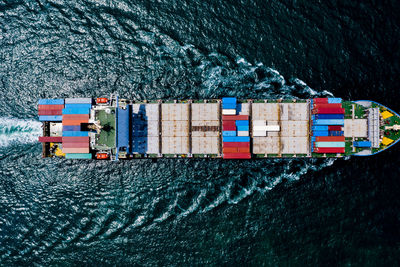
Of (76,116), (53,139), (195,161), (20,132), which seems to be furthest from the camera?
(20,132)

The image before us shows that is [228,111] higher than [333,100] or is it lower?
lower

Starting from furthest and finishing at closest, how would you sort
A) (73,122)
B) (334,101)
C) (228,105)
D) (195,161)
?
(195,161), (228,105), (73,122), (334,101)

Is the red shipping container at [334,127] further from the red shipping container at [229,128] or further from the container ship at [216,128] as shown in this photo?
the red shipping container at [229,128]

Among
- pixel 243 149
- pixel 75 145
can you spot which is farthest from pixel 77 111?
pixel 243 149

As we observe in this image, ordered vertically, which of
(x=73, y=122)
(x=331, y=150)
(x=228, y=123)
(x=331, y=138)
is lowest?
(x=331, y=150)

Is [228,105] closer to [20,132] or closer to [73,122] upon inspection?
[73,122]

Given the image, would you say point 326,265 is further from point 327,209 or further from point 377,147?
point 377,147

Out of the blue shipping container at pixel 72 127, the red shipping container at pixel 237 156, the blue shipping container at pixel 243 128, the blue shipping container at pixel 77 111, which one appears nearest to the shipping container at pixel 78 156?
the blue shipping container at pixel 72 127

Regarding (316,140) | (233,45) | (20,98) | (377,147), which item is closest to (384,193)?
(377,147)
